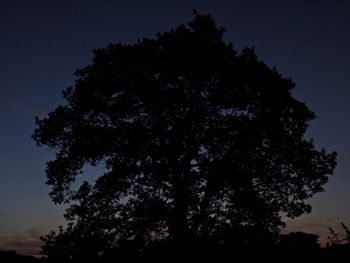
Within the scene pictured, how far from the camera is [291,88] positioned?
82.6ft

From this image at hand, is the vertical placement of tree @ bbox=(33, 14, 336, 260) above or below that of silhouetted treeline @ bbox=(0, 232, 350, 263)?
above

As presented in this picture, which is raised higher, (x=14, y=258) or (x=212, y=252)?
(x=212, y=252)

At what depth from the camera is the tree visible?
22.6 m

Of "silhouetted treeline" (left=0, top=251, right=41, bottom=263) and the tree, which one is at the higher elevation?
the tree

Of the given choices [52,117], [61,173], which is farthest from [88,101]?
[61,173]

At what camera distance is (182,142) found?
23.0 meters

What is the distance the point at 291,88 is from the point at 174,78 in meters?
6.75

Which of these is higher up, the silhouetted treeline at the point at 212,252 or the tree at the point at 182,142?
the tree at the point at 182,142

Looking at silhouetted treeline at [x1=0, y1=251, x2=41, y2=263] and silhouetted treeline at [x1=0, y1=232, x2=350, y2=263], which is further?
silhouetted treeline at [x1=0, y1=251, x2=41, y2=263]

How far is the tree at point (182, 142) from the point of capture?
74.1ft

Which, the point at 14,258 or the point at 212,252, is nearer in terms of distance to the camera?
the point at 212,252

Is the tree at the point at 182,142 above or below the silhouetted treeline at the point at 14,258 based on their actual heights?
above

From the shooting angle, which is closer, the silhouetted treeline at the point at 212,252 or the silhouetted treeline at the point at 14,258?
the silhouetted treeline at the point at 212,252

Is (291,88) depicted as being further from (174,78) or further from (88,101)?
(88,101)
